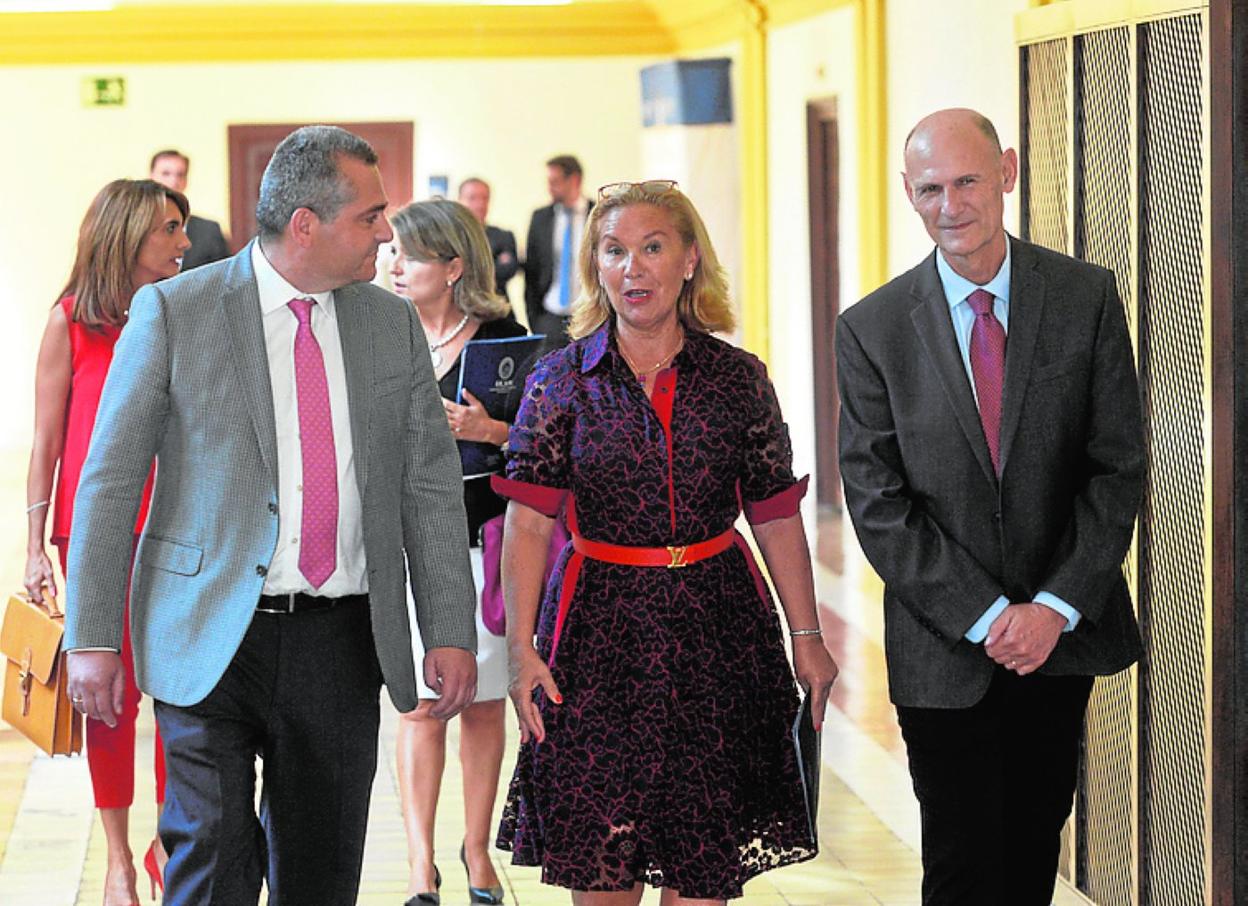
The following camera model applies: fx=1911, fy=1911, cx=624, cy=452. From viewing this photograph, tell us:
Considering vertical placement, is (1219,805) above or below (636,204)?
below

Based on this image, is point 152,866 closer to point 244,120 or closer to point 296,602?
point 296,602

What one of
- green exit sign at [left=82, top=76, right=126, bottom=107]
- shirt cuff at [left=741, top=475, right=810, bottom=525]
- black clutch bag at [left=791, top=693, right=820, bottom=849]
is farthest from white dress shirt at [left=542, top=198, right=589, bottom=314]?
black clutch bag at [left=791, top=693, right=820, bottom=849]

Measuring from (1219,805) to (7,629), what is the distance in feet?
9.08

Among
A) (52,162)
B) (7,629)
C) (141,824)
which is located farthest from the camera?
(52,162)

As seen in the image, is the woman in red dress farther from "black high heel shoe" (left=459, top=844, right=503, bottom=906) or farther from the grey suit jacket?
the grey suit jacket

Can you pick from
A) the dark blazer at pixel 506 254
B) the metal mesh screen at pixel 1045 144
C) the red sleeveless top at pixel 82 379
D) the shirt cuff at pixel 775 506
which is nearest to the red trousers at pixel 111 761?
the red sleeveless top at pixel 82 379

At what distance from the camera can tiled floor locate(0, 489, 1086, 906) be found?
16.5ft

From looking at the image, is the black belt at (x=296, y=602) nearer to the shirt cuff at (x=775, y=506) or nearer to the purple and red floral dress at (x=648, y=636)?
the purple and red floral dress at (x=648, y=636)

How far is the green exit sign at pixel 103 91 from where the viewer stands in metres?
16.2

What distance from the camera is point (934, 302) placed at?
3.46 meters

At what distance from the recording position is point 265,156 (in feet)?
54.5

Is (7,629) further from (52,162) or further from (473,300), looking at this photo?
(52,162)

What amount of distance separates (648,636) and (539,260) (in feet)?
35.2

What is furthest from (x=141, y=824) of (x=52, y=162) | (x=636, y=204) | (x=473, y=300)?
(x=52, y=162)
